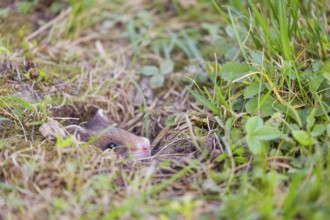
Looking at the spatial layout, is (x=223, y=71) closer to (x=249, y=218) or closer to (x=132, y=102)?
(x=132, y=102)

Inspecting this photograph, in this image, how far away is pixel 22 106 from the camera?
9.12ft

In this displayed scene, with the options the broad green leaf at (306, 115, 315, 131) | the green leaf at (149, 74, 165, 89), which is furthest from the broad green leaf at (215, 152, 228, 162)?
the green leaf at (149, 74, 165, 89)

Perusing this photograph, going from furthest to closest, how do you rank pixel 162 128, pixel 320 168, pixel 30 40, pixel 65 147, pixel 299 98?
1. pixel 30 40
2. pixel 162 128
3. pixel 299 98
4. pixel 65 147
5. pixel 320 168

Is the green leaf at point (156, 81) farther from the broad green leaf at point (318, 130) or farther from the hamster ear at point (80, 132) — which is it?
the broad green leaf at point (318, 130)

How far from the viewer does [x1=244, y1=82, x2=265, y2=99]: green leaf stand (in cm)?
259

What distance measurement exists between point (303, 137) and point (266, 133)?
0.19 meters

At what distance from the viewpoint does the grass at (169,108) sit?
2.09 m

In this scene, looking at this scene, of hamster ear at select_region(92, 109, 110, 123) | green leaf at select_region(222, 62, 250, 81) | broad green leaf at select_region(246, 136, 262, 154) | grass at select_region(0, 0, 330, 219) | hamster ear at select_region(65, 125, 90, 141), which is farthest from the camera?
hamster ear at select_region(92, 109, 110, 123)

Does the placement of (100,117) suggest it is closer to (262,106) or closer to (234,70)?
(234,70)

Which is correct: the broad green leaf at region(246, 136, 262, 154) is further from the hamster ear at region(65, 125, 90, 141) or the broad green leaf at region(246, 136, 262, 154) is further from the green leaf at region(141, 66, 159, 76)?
the green leaf at region(141, 66, 159, 76)

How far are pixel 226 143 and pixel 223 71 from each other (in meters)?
0.52

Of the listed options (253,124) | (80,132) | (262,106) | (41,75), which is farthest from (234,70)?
(41,75)

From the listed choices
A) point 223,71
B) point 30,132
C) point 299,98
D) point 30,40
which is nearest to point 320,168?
point 299,98

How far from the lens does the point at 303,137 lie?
231 centimetres
